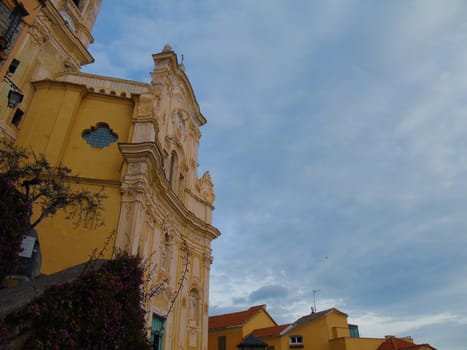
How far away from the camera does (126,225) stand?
1531 centimetres

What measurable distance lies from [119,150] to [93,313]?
10062mm

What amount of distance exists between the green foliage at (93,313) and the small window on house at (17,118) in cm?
1144

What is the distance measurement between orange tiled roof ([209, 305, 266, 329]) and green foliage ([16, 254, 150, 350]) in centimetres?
2318

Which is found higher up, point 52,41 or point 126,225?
point 52,41

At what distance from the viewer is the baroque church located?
592 inches

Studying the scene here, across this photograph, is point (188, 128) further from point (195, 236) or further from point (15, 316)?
point (15, 316)

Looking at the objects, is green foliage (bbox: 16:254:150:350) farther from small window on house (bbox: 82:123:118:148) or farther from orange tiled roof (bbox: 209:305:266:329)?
orange tiled roof (bbox: 209:305:266:329)

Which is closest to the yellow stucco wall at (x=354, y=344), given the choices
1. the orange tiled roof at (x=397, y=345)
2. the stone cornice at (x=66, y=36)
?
the orange tiled roof at (x=397, y=345)

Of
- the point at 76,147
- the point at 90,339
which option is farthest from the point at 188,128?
the point at 90,339

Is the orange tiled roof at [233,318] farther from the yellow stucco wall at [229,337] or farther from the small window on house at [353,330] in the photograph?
the small window on house at [353,330]

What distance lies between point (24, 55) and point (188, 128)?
10239mm

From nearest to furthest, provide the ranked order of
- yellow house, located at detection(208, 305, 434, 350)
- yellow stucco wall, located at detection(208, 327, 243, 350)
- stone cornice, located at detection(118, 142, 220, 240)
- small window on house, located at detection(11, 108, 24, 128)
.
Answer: stone cornice, located at detection(118, 142, 220, 240) < small window on house, located at detection(11, 108, 24, 128) < yellow house, located at detection(208, 305, 434, 350) < yellow stucco wall, located at detection(208, 327, 243, 350)

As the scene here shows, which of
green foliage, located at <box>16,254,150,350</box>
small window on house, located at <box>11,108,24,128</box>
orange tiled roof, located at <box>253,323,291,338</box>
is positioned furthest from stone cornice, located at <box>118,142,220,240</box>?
orange tiled roof, located at <box>253,323,291,338</box>

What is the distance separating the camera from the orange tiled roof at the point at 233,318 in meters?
31.4
